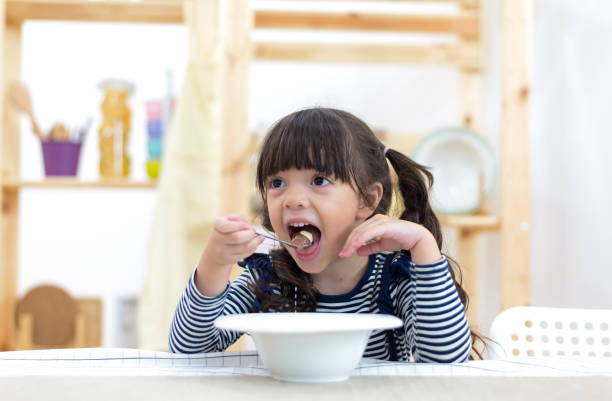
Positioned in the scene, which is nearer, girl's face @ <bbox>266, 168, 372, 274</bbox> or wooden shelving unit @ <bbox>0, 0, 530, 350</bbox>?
girl's face @ <bbox>266, 168, 372, 274</bbox>

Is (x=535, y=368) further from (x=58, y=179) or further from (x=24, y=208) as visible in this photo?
(x=24, y=208)

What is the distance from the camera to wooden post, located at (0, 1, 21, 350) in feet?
6.73

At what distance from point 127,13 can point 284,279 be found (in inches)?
50.3

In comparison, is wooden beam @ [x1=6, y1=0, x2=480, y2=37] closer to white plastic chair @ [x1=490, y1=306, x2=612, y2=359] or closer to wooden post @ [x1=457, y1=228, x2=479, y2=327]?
wooden post @ [x1=457, y1=228, x2=479, y2=327]

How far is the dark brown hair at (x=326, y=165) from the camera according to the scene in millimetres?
920

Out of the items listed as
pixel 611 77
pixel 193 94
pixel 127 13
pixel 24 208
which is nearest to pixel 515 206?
pixel 611 77

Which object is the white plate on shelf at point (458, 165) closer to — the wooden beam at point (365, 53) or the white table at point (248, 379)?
the wooden beam at point (365, 53)

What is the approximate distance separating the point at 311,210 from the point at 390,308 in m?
0.20

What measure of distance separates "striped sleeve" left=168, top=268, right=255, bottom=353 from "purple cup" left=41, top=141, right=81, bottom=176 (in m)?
1.22

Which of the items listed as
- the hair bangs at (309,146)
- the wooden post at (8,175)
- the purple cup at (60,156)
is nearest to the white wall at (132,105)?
the wooden post at (8,175)

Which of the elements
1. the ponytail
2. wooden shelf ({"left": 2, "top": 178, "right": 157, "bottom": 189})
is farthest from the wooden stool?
the ponytail

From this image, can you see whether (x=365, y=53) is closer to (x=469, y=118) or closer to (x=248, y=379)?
(x=469, y=118)

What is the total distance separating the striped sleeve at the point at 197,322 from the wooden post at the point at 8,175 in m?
1.32

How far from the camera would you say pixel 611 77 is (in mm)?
1855
